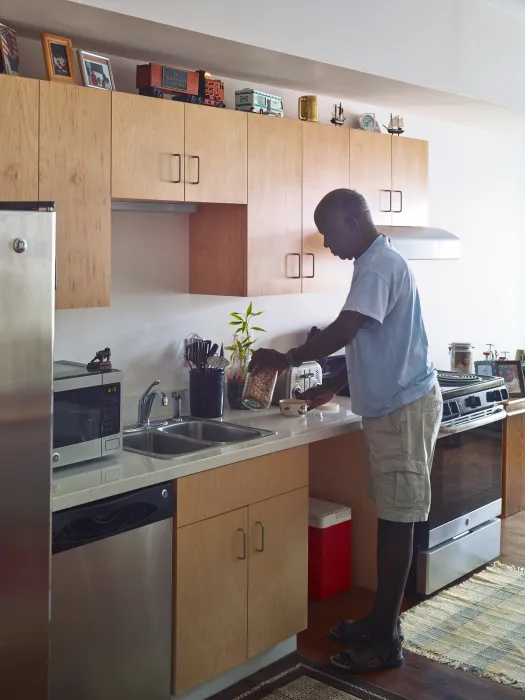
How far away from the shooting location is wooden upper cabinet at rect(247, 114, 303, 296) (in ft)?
Result: 11.7

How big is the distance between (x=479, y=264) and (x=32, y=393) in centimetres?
426

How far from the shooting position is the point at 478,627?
146 inches

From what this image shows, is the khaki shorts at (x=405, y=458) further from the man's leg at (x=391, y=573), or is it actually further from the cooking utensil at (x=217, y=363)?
the cooking utensil at (x=217, y=363)

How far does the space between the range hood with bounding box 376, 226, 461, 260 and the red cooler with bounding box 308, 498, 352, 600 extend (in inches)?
49.4

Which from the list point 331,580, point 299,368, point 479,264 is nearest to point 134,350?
point 299,368

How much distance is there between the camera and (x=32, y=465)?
7.14 ft

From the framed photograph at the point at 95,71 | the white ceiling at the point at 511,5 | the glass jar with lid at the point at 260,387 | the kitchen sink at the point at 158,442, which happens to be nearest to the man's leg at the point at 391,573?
the glass jar with lid at the point at 260,387

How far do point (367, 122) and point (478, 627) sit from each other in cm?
249

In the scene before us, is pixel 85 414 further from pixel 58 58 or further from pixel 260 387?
pixel 58 58

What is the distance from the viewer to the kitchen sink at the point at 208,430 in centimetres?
348

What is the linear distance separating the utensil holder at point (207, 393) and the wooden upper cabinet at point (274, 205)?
1.30 ft

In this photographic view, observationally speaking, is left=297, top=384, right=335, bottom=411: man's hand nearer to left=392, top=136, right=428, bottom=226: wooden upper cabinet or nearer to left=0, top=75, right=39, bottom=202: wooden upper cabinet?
left=392, top=136, right=428, bottom=226: wooden upper cabinet

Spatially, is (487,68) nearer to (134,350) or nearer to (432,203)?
(432,203)

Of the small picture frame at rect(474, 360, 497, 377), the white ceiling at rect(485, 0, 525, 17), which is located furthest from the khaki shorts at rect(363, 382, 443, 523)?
the white ceiling at rect(485, 0, 525, 17)
